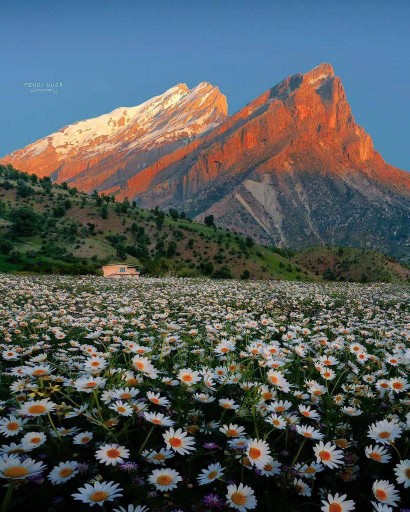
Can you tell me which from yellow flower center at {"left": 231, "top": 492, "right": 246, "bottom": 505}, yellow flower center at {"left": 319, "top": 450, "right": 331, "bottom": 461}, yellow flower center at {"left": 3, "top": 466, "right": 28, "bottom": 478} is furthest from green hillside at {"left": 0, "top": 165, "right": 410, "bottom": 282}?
yellow flower center at {"left": 231, "top": 492, "right": 246, "bottom": 505}

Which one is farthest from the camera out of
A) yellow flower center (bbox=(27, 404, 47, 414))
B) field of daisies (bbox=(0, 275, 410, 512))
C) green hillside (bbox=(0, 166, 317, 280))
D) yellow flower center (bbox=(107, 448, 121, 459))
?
green hillside (bbox=(0, 166, 317, 280))

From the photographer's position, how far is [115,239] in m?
99.1

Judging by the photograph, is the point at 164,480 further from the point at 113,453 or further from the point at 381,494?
the point at 381,494

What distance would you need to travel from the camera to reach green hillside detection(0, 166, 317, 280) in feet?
262

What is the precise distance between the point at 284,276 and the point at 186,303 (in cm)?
7975

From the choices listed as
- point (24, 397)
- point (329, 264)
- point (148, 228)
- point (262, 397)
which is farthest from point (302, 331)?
point (329, 264)

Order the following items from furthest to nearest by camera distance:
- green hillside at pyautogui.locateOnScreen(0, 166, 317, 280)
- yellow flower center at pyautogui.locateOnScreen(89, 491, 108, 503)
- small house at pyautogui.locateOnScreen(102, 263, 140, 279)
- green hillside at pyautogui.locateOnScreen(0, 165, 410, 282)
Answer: green hillside at pyautogui.locateOnScreen(0, 165, 410, 282)
green hillside at pyautogui.locateOnScreen(0, 166, 317, 280)
small house at pyautogui.locateOnScreen(102, 263, 140, 279)
yellow flower center at pyautogui.locateOnScreen(89, 491, 108, 503)

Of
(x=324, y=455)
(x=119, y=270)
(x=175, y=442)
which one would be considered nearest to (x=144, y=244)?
(x=119, y=270)

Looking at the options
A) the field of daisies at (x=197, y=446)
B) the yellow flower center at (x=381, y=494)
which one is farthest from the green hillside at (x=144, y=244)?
the yellow flower center at (x=381, y=494)

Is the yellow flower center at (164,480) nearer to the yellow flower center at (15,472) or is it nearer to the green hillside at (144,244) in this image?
the yellow flower center at (15,472)

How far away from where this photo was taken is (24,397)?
281cm

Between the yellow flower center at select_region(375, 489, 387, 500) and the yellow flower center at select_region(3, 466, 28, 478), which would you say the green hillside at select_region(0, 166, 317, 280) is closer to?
the yellow flower center at select_region(3, 466, 28, 478)

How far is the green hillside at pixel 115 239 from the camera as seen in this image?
79938mm

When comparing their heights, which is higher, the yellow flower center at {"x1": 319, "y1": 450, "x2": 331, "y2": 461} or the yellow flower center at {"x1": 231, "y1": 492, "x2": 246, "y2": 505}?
the yellow flower center at {"x1": 319, "y1": 450, "x2": 331, "y2": 461}
